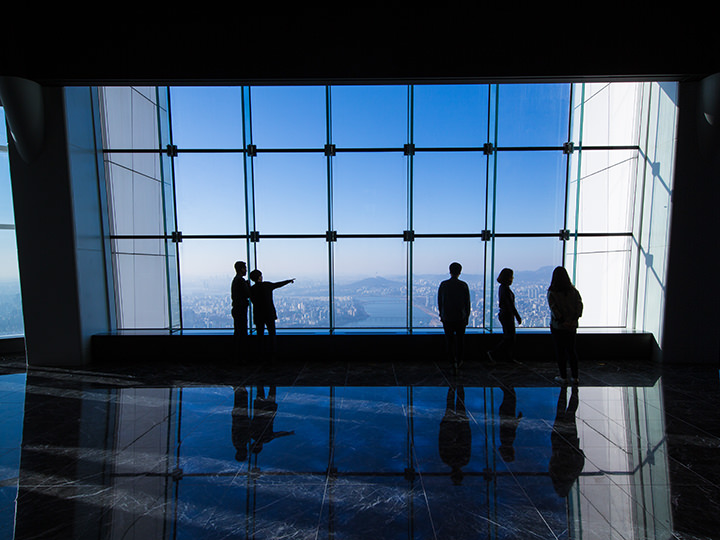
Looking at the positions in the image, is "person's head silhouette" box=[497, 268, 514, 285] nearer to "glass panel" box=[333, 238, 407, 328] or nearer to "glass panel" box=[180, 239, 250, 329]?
"glass panel" box=[333, 238, 407, 328]

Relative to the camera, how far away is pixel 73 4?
5363 mm

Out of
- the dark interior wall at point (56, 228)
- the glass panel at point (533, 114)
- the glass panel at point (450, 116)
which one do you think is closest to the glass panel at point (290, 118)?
the glass panel at point (450, 116)

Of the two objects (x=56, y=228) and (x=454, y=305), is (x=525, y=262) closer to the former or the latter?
(x=454, y=305)

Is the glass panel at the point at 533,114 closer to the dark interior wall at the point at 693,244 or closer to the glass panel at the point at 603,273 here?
the dark interior wall at the point at 693,244

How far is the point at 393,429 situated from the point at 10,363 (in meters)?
8.39

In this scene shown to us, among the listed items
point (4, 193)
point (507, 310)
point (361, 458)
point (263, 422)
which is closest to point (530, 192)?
point (507, 310)

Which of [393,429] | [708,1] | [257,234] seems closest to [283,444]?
[393,429]

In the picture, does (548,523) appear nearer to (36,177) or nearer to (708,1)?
(708,1)

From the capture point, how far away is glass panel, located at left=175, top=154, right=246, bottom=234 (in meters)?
8.70

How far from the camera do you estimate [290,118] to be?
8.57 meters

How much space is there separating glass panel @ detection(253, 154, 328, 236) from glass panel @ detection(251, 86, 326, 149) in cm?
34

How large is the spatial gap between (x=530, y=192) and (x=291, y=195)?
5.15m

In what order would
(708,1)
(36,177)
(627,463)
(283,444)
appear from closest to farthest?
(627,463)
(283,444)
(708,1)
(36,177)

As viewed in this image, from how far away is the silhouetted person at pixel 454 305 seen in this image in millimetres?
6977
